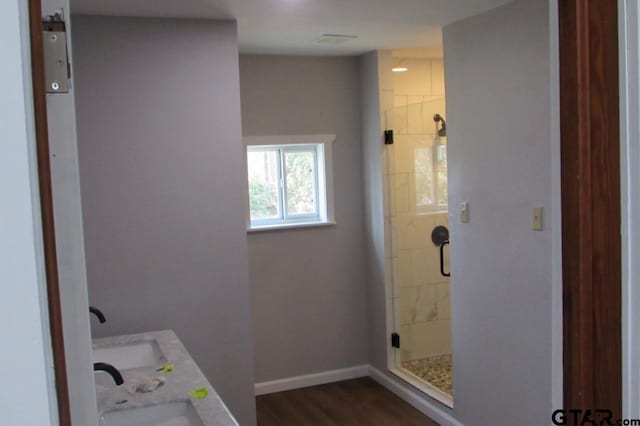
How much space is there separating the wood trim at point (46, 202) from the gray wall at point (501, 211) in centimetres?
243

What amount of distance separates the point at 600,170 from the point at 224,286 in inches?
102

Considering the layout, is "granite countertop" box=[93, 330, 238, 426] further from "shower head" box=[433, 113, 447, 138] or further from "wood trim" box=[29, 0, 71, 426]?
"shower head" box=[433, 113, 447, 138]

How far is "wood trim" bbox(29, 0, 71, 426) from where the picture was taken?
1.94ft

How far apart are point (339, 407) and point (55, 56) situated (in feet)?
12.2

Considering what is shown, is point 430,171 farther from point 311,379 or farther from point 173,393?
point 173,393

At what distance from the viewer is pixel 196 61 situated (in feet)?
10.4

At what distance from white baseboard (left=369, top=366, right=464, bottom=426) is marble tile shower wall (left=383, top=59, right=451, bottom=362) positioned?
0.20 metres

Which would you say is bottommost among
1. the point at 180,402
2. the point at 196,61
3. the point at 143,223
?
the point at 180,402

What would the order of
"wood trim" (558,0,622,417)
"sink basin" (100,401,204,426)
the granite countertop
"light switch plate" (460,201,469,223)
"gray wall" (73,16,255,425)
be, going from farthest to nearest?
"light switch plate" (460,201,469,223), "gray wall" (73,16,255,425), "sink basin" (100,401,204,426), the granite countertop, "wood trim" (558,0,622,417)

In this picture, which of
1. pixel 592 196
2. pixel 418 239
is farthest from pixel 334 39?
pixel 592 196

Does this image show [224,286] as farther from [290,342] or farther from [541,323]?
[541,323]

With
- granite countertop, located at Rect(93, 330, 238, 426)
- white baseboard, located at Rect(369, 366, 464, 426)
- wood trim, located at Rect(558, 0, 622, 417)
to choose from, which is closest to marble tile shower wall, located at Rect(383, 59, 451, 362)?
white baseboard, located at Rect(369, 366, 464, 426)

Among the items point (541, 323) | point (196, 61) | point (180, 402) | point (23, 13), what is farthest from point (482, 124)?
point (23, 13)

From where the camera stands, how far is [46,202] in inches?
23.6
